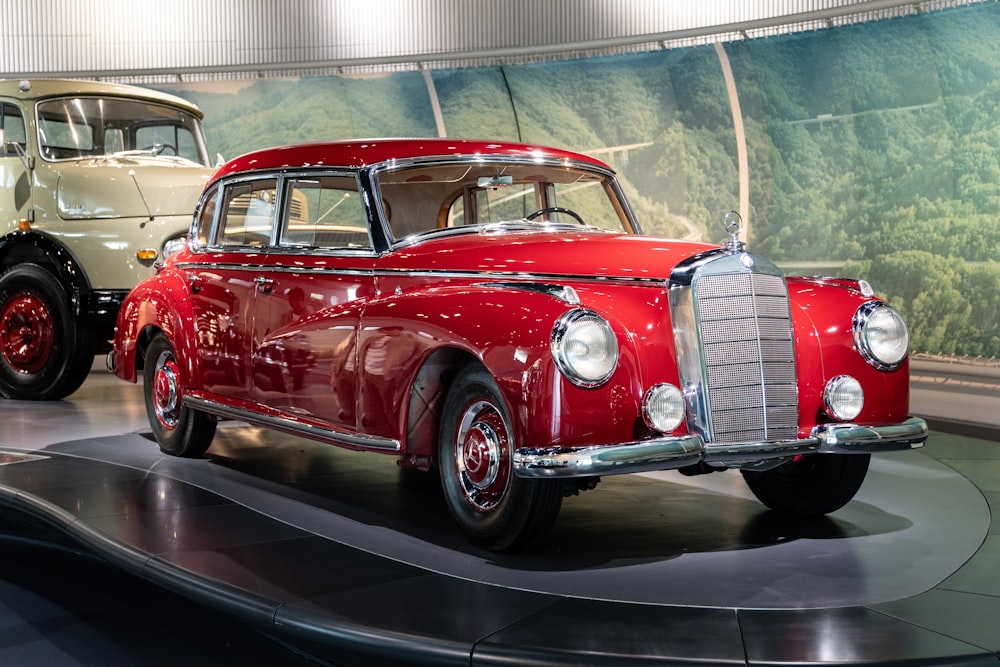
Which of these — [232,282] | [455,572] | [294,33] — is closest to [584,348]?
[455,572]

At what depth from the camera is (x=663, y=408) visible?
355 centimetres

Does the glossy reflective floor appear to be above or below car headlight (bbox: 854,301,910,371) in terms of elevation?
below

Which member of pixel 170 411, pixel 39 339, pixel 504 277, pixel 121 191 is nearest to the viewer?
pixel 504 277

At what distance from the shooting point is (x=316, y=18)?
1182 cm

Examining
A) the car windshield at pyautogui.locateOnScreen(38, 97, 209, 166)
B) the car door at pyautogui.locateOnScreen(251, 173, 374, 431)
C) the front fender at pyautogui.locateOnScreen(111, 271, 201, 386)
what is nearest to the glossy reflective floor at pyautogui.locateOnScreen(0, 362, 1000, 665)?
the car door at pyautogui.locateOnScreen(251, 173, 374, 431)

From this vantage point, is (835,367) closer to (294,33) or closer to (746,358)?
(746,358)

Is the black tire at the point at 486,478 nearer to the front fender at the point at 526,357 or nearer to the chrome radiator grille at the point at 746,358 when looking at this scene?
the front fender at the point at 526,357

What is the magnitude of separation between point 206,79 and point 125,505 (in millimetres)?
8370

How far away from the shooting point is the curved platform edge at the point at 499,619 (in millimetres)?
2750

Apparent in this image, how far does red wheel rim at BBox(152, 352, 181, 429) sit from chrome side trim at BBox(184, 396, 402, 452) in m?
0.28

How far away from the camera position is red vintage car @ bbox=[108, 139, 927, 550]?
3504 mm

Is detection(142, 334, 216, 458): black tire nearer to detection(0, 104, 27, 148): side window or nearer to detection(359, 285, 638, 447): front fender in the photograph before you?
detection(359, 285, 638, 447): front fender

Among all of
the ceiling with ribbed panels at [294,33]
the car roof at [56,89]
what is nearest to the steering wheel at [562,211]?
the car roof at [56,89]

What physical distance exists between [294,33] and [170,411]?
7.11 metres
